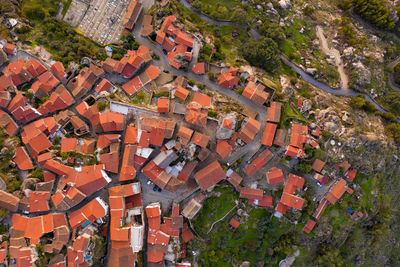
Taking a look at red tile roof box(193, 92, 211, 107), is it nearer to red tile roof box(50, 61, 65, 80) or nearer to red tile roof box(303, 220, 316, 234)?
red tile roof box(50, 61, 65, 80)

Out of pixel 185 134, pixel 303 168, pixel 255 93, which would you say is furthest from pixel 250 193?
pixel 255 93

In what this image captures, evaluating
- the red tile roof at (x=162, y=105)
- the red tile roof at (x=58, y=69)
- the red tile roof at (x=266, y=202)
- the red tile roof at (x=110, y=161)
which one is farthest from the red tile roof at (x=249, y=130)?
the red tile roof at (x=58, y=69)

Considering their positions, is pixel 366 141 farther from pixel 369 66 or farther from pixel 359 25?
pixel 359 25

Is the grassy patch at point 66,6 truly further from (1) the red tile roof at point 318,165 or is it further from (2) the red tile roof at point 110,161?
(1) the red tile roof at point 318,165

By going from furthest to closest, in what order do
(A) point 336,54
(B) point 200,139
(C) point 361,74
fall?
(A) point 336,54 → (C) point 361,74 → (B) point 200,139

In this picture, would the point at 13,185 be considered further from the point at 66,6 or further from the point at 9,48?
the point at 66,6

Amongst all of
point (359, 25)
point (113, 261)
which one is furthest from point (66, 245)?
point (359, 25)
